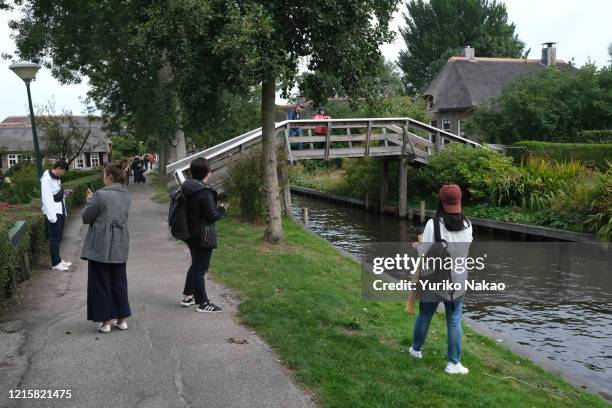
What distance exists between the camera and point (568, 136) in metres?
27.0

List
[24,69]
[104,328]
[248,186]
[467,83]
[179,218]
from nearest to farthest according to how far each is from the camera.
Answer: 1. [104,328]
2. [179,218]
3. [24,69]
4. [248,186]
5. [467,83]

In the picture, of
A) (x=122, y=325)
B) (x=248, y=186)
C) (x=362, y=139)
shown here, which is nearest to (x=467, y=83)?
(x=362, y=139)

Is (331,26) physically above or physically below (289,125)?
above

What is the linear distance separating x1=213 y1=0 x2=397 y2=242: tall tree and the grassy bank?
10.1 feet

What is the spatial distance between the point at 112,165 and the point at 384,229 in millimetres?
15372

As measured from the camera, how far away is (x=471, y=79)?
143 ft

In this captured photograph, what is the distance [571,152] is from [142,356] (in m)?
20.5

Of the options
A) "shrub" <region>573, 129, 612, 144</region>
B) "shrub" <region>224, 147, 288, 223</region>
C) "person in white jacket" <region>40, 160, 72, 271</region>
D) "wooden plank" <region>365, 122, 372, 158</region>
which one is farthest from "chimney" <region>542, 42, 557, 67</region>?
"person in white jacket" <region>40, 160, 72, 271</region>

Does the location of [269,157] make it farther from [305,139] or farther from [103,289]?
[305,139]

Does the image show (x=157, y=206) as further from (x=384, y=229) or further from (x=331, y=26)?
(x=331, y=26)

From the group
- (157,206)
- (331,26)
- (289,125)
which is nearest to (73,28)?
(157,206)

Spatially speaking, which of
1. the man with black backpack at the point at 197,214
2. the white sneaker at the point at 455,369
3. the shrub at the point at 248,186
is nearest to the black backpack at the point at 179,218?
the man with black backpack at the point at 197,214

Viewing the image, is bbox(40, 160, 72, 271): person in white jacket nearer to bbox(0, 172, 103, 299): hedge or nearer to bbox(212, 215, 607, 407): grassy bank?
bbox(0, 172, 103, 299): hedge

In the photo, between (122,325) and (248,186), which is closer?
(122,325)
